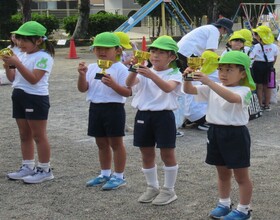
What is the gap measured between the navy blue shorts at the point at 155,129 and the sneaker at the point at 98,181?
2.51ft

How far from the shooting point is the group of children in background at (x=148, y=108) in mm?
3697

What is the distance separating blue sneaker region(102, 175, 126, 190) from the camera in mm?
4641

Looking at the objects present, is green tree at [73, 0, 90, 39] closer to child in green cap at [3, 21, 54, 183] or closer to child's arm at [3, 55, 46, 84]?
child in green cap at [3, 21, 54, 183]

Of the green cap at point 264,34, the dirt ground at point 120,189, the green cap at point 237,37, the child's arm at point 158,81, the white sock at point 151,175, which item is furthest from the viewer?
the green cap at point 264,34

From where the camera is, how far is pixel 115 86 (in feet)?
14.2

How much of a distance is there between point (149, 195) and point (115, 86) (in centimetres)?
103

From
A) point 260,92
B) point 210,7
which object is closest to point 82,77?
point 260,92

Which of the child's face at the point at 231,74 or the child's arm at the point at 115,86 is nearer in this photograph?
the child's face at the point at 231,74

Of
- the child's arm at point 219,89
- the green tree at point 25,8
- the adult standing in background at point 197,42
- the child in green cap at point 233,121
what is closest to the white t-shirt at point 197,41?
the adult standing in background at point 197,42

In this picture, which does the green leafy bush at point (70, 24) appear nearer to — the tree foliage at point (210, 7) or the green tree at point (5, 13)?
the green tree at point (5, 13)

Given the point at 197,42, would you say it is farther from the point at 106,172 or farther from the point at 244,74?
the point at 244,74

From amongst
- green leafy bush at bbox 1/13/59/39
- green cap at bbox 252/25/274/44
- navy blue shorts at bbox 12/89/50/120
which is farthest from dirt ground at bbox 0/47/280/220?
green leafy bush at bbox 1/13/59/39

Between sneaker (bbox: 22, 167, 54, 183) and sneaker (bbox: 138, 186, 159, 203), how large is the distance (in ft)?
3.76

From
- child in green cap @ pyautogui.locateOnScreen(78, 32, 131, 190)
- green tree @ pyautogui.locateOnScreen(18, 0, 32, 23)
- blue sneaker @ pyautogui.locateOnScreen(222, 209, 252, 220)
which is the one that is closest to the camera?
blue sneaker @ pyautogui.locateOnScreen(222, 209, 252, 220)
